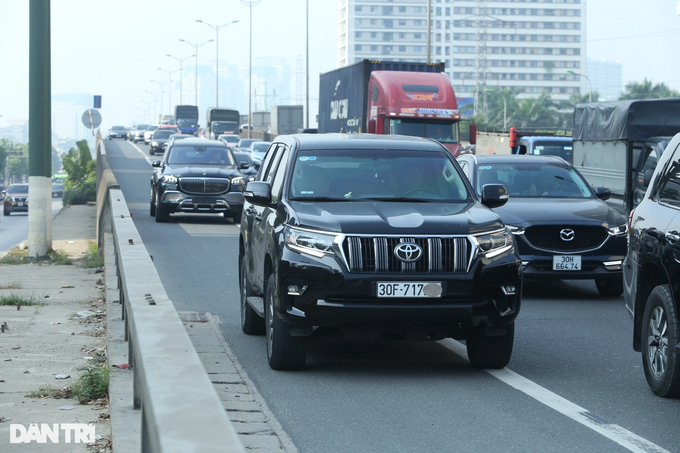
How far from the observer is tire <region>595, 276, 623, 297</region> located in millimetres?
11438

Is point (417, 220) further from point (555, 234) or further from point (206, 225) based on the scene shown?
point (206, 225)

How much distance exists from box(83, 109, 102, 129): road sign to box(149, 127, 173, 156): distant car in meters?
28.9

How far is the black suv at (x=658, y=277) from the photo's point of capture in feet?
20.3

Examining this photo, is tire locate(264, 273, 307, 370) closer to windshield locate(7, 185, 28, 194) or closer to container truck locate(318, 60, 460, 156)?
container truck locate(318, 60, 460, 156)

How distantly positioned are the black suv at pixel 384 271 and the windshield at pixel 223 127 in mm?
68426

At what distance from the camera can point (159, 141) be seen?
62781 mm

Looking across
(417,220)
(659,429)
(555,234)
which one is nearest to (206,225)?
(555,234)

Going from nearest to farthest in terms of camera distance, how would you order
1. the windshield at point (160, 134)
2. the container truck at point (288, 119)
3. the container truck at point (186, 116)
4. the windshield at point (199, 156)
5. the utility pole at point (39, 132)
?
the utility pole at point (39, 132) → the windshield at point (199, 156) → the windshield at point (160, 134) → the container truck at point (288, 119) → the container truck at point (186, 116)

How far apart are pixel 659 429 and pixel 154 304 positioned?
2959 mm

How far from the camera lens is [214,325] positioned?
920cm

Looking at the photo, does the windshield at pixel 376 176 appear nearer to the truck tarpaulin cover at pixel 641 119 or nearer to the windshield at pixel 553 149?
the truck tarpaulin cover at pixel 641 119

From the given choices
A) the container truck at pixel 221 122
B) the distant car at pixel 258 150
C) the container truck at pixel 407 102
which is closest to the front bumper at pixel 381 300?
the container truck at pixel 407 102

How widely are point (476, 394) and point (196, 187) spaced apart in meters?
15.7

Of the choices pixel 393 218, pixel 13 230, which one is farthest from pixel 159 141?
pixel 393 218
